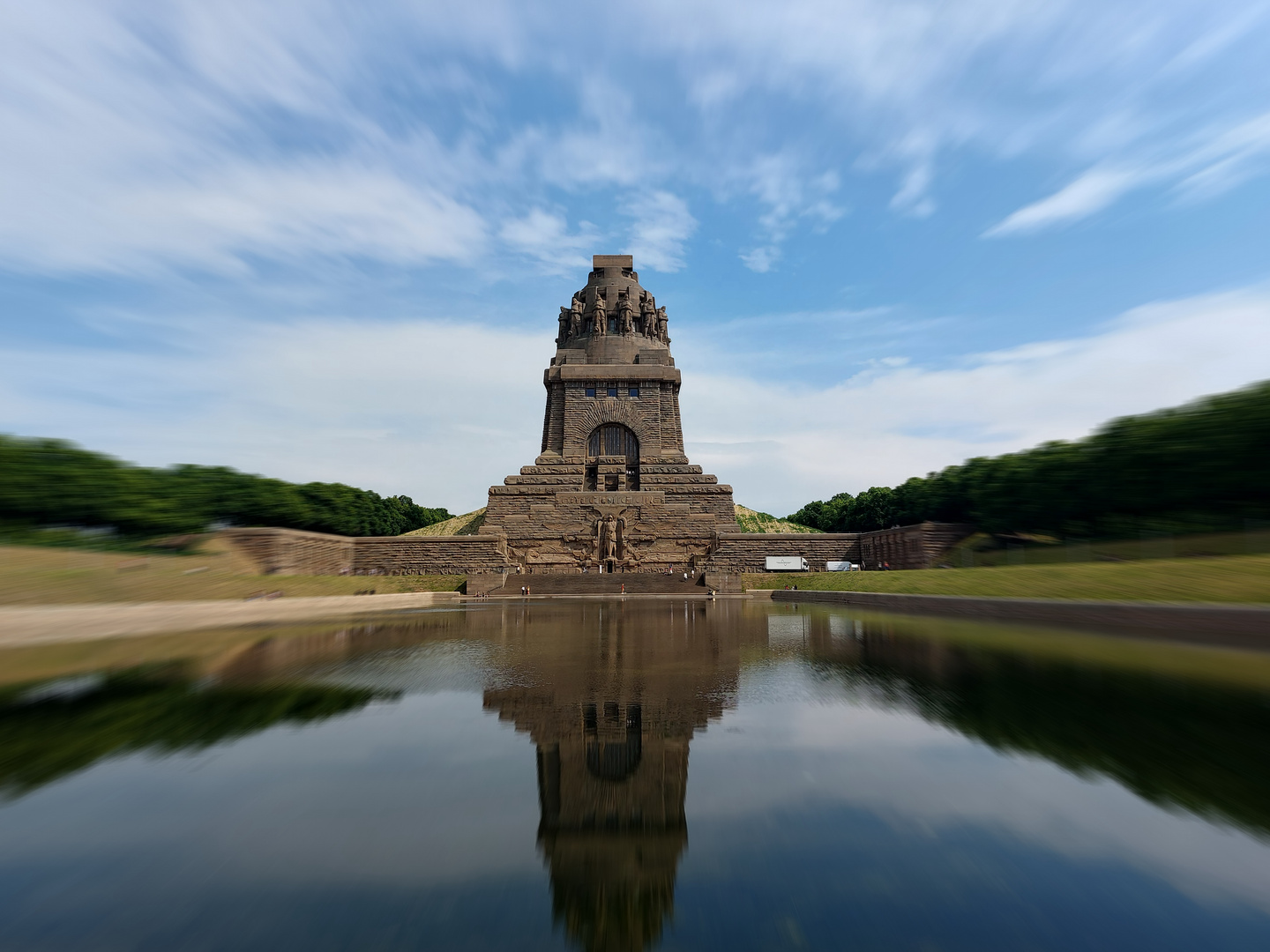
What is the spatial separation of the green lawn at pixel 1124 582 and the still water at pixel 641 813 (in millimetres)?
6966

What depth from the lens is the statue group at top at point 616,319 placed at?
50.9 m

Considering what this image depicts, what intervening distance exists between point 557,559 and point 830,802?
34.7 m

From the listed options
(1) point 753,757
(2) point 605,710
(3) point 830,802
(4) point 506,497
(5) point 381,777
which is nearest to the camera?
(3) point 830,802

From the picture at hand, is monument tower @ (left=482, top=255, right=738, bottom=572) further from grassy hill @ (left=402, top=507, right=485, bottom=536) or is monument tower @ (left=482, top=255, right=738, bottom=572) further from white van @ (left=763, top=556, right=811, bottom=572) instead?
grassy hill @ (left=402, top=507, right=485, bottom=536)

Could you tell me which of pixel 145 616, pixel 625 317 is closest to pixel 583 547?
pixel 625 317

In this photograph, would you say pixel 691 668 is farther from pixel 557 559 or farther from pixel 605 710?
pixel 557 559

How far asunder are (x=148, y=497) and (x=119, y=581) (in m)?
11.7

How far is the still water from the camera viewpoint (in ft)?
8.47

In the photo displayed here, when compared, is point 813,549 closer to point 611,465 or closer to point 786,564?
point 786,564

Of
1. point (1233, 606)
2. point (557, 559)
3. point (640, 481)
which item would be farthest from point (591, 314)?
point (1233, 606)

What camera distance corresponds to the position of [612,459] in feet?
151

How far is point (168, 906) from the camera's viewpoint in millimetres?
2697

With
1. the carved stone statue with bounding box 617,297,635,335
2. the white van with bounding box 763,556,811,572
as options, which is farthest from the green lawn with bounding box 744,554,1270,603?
the carved stone statue with bounding box 617,297,635,335

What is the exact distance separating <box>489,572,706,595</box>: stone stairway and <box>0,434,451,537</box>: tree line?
13409 millimetres
